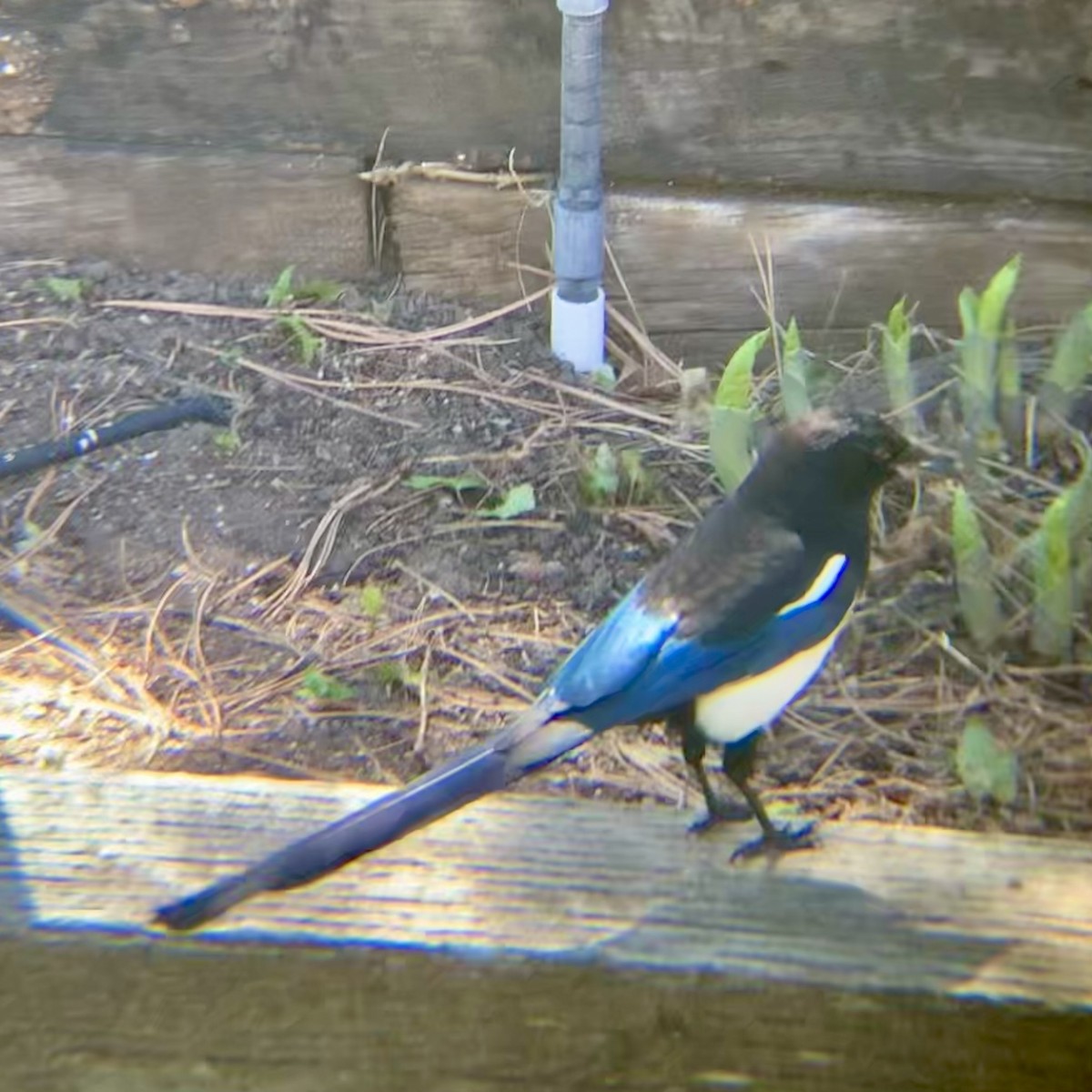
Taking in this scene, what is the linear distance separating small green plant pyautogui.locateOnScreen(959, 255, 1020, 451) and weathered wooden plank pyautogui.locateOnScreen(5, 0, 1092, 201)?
34 cm

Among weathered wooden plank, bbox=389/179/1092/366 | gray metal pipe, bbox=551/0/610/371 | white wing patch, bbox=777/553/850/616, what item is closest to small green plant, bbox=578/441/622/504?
gray metal pipe, bbox=551/0/610/371

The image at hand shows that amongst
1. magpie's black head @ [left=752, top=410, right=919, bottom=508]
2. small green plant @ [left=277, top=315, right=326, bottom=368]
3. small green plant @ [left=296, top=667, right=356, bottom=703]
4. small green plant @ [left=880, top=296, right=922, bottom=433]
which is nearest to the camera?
magpie's black head @ [left=752, top=410, right=919, bottom=508]

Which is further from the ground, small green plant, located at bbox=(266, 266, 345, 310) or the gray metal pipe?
the gray metal pipe

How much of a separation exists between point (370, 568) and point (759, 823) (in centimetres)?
83

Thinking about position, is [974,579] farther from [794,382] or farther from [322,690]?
[322,690]

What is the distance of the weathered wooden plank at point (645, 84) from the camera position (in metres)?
2.56

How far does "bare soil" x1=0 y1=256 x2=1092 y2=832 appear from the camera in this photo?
2.03 metres

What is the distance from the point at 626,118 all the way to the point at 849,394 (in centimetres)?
55

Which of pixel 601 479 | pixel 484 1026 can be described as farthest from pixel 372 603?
pixel 484 1026

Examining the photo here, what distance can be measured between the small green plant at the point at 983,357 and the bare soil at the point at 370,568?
143mm

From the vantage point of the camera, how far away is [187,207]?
2.81 m

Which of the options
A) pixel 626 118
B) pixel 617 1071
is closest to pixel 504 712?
pixel 617 1071

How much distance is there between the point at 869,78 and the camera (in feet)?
8.50

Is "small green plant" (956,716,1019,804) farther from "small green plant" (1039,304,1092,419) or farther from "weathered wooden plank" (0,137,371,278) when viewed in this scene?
"weathered wooden plank" (0,137,371,278)
